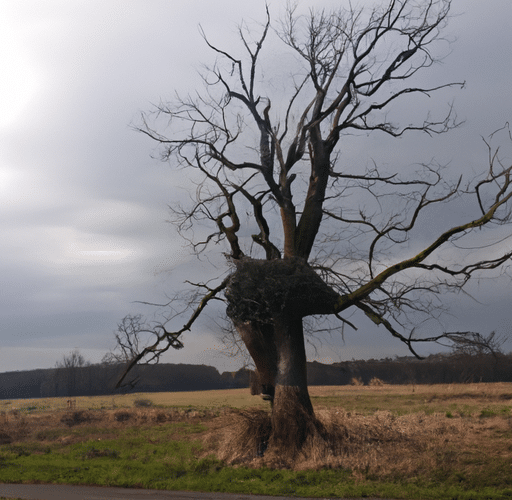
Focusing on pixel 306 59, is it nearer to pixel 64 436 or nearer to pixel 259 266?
pixel 259 266

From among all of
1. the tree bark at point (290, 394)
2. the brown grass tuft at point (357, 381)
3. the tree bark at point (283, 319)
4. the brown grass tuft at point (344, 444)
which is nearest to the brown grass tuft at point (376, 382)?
the brown grass tuft at point (357, 381)

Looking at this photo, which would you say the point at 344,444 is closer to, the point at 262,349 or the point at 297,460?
the point at 297,460

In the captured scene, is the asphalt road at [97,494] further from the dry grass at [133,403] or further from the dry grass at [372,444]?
the dry grass at [133,403]

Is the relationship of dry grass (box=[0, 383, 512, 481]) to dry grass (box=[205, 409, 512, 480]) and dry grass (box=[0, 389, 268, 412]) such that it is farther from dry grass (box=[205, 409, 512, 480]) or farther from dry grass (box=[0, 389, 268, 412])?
dry grass (box=[0, 389, 268, 412])

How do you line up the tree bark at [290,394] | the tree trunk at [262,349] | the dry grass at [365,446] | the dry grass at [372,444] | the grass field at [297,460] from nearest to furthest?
the grass field at [297,460] → the dry grass at [372,444] → the dry grass at [365,446] → the tree bark at [290,394] → the tree trunk at [262,349]

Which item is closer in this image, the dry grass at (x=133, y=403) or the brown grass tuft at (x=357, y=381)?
the dry grass at (x=133, y=403)

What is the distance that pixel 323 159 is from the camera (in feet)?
57.4

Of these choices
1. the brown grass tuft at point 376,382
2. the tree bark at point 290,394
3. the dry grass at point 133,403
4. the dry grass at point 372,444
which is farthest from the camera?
the brown grass tuft at point 376,382

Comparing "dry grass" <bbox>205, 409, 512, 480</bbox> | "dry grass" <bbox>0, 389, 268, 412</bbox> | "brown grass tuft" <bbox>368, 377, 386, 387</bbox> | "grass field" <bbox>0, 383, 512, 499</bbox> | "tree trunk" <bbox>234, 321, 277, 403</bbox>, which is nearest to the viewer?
"grass field" <bbox>0, 383, 512, 499</bbox>

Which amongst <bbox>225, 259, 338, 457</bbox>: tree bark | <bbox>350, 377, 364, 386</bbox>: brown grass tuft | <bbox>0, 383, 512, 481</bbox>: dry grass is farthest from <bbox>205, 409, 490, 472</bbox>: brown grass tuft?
<bbox>350, 377, 364, 386</bbox>: brown grass tuft

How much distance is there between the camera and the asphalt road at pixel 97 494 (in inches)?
423

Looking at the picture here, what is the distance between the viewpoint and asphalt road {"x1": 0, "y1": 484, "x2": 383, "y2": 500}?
10750 millimetres

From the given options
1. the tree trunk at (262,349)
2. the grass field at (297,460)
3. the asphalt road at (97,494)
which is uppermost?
the tree trunk at (262,349)

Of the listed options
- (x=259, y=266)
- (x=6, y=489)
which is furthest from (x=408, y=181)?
(x=6, y=489)
